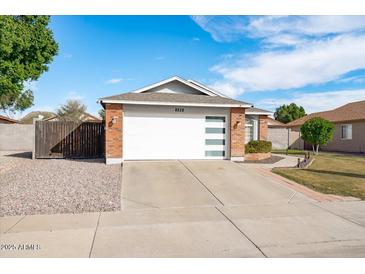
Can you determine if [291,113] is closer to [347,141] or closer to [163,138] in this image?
[347,141]

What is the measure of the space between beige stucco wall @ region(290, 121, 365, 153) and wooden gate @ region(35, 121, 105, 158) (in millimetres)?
19276

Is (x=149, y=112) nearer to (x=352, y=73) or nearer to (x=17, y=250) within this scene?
(x=17, y=250)

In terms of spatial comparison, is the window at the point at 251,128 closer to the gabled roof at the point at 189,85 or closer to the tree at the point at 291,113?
the gabled roof at the point at 189,85

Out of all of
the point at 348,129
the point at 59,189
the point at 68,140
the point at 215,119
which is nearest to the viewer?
the point at 59,189

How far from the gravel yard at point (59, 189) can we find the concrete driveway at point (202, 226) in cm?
42

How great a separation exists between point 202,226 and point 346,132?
2320 centimetres

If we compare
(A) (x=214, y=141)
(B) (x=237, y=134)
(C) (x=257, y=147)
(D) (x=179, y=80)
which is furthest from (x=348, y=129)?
(D) (x=179, y=80)

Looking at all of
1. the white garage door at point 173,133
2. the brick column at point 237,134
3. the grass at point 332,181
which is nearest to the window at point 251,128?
the brick column at point 237,134

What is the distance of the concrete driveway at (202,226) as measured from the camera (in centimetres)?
409

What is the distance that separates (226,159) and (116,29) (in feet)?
Answer: 24.5

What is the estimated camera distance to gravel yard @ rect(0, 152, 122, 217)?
6100mm

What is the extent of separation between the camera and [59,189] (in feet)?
24.7

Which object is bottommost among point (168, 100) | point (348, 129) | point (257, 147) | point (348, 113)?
point (257, 147)

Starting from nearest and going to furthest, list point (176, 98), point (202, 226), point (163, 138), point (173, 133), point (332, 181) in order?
point (202, 226) → point (332, 181) → point (163, 138) → point (173, 133) → point (176, 98)
